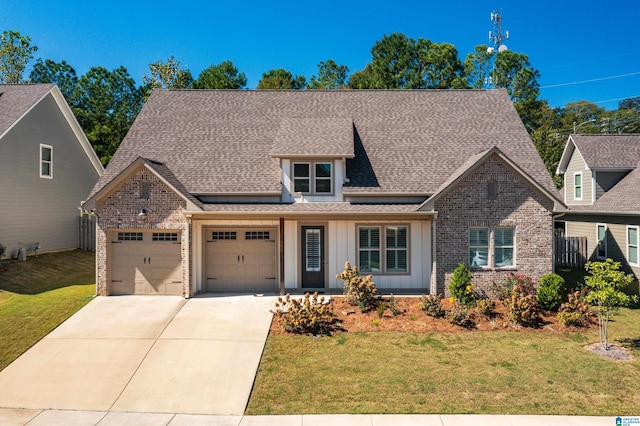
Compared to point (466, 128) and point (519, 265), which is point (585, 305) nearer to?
point (519, 265)

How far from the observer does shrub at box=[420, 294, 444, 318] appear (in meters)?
12.5

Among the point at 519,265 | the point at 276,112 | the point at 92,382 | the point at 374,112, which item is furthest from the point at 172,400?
the point at 374,112

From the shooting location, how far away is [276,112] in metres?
18.5

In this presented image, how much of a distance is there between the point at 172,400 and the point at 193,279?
6.31 metres

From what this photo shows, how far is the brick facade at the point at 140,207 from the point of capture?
46.5ft

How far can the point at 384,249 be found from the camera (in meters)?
14.9

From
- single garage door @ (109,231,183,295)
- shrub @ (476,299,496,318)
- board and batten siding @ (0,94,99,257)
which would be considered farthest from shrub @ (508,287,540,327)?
board and batten siding @ (0,94,99,257)

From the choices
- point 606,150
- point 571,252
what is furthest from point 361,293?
point 606,150

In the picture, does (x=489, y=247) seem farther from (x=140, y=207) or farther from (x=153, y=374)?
(x=140, y=207)

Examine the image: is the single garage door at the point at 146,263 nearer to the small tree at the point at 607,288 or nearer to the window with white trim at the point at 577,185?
the small tree at the point at 607,288

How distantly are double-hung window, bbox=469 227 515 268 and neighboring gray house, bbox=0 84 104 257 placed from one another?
19.0 meters

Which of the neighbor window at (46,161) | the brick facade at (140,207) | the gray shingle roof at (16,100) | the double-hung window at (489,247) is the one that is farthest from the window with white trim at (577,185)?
the gray shingle roof at (16,100)

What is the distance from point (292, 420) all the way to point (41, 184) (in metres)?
18.4

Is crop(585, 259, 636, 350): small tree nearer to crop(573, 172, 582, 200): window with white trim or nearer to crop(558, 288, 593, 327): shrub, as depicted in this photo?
crop(558, 288, 593, 327): shrub
